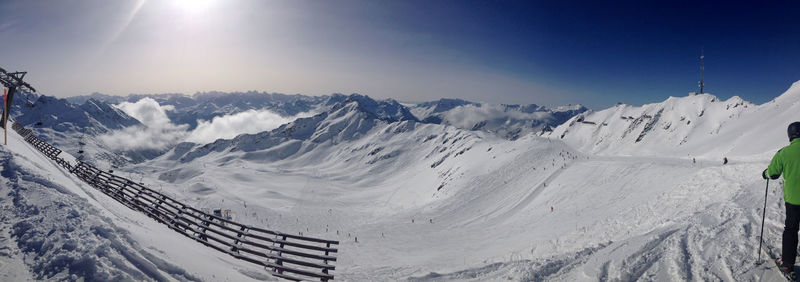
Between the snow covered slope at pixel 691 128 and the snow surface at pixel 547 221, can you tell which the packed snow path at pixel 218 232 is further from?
the snow covered slope at pixel 691 128

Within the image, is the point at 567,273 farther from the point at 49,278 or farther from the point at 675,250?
the point at 49,278

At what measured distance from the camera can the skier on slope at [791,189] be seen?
6.88 m

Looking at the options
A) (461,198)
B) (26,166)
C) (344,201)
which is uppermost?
(26,166)

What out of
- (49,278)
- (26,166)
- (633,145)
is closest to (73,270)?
(49,278)

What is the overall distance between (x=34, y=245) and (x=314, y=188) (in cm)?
14232

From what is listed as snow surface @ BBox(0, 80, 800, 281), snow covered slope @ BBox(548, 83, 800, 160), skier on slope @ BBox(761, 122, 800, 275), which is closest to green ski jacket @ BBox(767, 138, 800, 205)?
skier on slope @ BBox(761, 122, 800, 275)

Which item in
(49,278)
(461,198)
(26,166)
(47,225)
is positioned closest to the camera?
(49,278)

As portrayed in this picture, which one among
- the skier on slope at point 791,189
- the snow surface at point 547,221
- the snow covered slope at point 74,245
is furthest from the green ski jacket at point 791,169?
the snow covered slope at point 74,245

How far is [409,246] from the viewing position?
36.2 m

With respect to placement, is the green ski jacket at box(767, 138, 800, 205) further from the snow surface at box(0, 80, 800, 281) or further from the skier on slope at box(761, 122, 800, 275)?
the snow surface at box(0, 80, 800, 281)

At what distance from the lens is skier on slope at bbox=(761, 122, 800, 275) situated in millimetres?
6883

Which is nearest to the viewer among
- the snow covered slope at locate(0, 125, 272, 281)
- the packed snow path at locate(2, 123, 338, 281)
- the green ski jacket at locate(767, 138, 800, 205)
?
the snow covered slope at locate(0, 125, 272, 281)

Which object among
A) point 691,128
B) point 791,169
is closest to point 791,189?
point 791,169

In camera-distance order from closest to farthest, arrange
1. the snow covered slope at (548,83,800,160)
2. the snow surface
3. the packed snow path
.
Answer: the snow surface < the packed snow path < the snow covered slope at (548,83,800,160)
